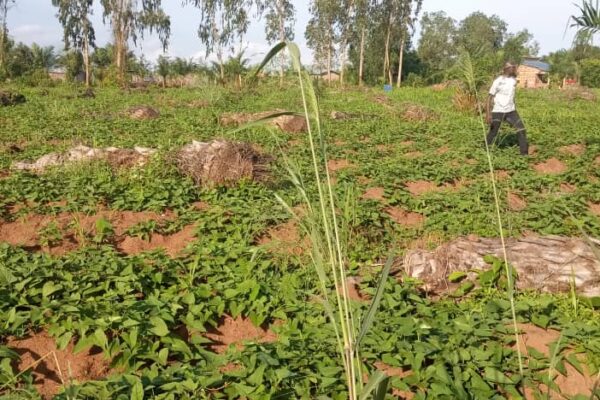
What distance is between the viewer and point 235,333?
112 inches

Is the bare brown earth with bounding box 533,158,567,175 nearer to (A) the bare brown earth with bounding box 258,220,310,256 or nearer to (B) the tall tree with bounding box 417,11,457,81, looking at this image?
(A) the bare brown earth with bounding box 258,220,310,256

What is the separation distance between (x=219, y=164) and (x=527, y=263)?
140 inches

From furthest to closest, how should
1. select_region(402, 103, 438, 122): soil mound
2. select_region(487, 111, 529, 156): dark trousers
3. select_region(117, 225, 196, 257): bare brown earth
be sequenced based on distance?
select_region(402, 103, 438, 122): soil mound < select_region(487, 111, 529, 156): dark trousers < select_region(117, 225, 196, 257): bare brown earth

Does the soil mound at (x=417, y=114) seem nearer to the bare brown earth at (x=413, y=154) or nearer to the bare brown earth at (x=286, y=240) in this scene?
the bare brown earth at (x=413, y=154)

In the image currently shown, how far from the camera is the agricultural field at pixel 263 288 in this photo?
2158 millimetres

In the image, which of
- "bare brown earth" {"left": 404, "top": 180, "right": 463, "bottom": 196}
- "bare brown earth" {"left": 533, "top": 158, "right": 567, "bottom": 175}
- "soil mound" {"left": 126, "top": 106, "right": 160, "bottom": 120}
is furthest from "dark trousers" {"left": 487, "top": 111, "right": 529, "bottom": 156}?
"soil mound" {"left": 126, "top": 106, "right": 160, "bottom": 120}

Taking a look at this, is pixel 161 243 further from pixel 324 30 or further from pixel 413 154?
pixel 324 30

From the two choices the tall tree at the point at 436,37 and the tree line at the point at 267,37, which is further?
the tall tree at the point at 436,37

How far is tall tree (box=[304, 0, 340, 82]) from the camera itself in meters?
36.1

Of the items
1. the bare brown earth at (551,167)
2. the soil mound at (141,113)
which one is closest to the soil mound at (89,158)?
the soil mound at (141,113)

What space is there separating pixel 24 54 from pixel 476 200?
45.1 m

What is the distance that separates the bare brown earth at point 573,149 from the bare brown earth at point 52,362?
779 cm

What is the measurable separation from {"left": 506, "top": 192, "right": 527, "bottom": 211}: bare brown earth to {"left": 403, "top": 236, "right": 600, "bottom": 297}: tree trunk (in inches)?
56.9

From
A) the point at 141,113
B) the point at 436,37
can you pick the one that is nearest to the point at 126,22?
the point at 141,113
